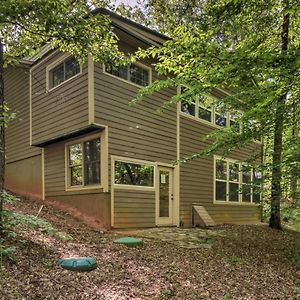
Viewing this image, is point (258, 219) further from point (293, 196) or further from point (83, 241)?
point (83, 241)

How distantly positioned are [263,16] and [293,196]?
516cm

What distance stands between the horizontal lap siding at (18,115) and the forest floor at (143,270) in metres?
5.09

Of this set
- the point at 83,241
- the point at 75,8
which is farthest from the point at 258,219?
the point at 75,8

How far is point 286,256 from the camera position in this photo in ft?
25.3

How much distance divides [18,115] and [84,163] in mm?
4379

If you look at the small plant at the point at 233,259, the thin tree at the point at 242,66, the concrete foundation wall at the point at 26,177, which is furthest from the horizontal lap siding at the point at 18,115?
the small plant at the point at 233,259

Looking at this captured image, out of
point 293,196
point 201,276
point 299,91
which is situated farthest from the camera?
point 293,196

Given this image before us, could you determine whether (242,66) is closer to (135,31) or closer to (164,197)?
(135,31)

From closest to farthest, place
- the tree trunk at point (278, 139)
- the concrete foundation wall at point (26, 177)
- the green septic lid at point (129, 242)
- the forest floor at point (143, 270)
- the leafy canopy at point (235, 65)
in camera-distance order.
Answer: the forest floor at point (143, 270), the leafy canopy at point (235, 65), the green septic lid at point (129, 242), the tree trunk at point (278, 139), the concrete foundation wall at point (26, 177)

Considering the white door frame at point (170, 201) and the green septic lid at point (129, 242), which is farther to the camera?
the white door frame at point (170, 201)

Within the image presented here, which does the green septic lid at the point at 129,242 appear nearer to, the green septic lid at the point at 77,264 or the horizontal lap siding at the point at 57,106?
the green septic lid at the point at 77,264

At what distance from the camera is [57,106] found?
10.4 metres

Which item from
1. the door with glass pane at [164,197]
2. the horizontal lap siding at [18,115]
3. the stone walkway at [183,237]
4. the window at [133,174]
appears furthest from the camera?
the horizontal lap siding at [18,115]

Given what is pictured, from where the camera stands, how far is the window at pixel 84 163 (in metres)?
9.46
